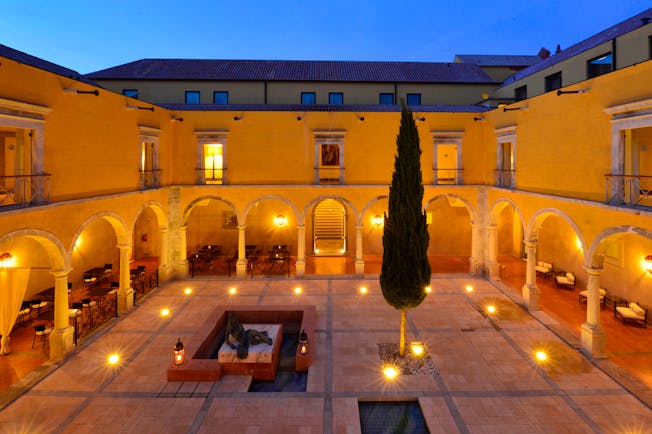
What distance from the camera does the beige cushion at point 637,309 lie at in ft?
44.7

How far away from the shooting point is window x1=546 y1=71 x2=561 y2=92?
20.7 m

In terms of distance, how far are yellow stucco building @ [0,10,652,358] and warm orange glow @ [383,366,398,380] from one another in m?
6.14

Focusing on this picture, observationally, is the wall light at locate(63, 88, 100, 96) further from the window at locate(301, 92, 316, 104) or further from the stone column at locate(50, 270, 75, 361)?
the window at locate(301, 92, 316, 104)

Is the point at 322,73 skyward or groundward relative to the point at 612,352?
skyward

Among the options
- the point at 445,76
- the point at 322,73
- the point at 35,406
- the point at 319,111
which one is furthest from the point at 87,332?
the point at 445,76

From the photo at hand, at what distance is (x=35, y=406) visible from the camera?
9266mm

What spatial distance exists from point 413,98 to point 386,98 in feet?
5.84

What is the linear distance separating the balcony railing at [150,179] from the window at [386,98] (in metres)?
14.3

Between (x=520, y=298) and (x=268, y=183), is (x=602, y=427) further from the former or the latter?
(x=268, y=183)

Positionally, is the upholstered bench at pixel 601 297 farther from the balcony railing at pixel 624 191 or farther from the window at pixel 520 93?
the window at pixel 520 93

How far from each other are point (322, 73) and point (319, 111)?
25.0ft

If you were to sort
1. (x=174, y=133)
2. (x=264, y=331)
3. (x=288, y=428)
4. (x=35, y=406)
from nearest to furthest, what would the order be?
(x=288, y=428) → (x=35, y=406) → (x=264, y=331) → (x=174, y=133)

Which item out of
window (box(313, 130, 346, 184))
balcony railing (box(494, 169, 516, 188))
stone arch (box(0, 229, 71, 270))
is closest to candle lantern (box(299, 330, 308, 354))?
stone arch (box(0, 229, 71, 270))

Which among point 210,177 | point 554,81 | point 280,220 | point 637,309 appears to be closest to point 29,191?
point 210,177
